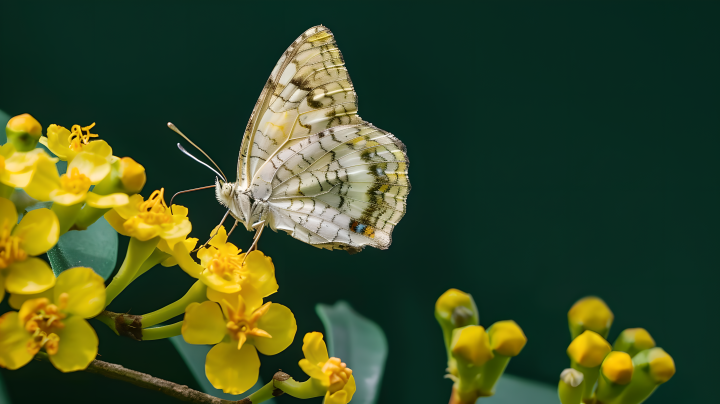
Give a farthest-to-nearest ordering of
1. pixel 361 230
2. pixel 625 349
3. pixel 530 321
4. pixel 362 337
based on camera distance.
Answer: pixel 530 321, pixel 362 337, pixel 361 230, pixel 625 349

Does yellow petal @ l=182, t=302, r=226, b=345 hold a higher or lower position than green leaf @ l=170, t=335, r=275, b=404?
higher

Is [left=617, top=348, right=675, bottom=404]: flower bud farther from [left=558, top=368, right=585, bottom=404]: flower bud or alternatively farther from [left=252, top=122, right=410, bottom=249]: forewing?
[left=252, top=122, right=410, bottom=249]: forewing

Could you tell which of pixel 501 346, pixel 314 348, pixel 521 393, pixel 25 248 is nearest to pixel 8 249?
pixel 25 248

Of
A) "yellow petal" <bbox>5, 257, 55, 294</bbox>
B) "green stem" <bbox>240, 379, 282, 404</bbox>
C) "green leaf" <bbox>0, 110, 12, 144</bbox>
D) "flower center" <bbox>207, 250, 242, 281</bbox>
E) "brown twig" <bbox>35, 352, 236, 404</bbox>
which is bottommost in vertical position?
"green stem" <bbox>240, 379, 282, 404</bbox>

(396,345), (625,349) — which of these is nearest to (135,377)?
(625,349)

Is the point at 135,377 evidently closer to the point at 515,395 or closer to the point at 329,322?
the point at 329,322

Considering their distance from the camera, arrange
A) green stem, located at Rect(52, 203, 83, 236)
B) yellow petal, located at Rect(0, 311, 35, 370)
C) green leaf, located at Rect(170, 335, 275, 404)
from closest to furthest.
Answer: yellow petal, located at Rect(0, 311, 35, 370) < green stem, located at Rect(52, 203, 83, 236) < green leaf, located at Rect(170, 335, 275, 404)

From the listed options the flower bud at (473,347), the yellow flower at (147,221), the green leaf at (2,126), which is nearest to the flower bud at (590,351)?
the flower bud at (473,347)

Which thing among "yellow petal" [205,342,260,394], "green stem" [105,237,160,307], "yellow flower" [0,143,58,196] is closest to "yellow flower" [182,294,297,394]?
"yellow petal" [205,342,260,394]
